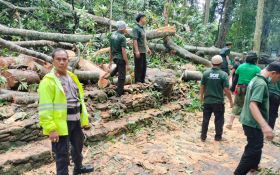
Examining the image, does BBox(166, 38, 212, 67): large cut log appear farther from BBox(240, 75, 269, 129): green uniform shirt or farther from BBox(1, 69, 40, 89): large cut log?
BBox(240, 75, 269, 129): green uniform shirt

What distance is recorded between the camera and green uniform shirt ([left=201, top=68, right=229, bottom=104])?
726 centimetres

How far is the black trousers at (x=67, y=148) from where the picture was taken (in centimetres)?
458

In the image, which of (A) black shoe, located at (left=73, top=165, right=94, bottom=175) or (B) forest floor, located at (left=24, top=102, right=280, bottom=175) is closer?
(A) black shoe, located at (left=73, top=165, right=94, bottom=175)

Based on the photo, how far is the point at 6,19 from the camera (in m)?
11.6

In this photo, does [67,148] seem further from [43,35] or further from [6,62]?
[43,35]

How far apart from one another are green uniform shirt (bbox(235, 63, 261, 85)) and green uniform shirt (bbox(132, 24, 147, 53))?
8.63ft

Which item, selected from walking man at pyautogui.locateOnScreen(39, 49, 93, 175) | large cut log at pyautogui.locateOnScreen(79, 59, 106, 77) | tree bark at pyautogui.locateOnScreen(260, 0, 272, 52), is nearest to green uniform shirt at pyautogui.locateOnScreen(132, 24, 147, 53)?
large cut log at pyautogui.locateOnScreen(79, 59, 106, 77)

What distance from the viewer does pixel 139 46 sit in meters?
8.90

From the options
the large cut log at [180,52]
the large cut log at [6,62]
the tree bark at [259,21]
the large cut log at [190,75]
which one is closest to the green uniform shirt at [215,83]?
the large cut log at [190,75]

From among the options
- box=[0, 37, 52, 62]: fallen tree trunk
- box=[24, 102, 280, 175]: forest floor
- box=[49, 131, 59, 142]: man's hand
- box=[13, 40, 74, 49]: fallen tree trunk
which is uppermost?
box=[13, 40, 74, 49]: fallen tree trunk

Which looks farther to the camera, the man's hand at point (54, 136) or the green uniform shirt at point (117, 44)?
the green uniform shirt at point (117, 44)

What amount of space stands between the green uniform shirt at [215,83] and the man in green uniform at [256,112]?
2.23 metres

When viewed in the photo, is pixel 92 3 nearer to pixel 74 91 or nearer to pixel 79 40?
pixel 79 40

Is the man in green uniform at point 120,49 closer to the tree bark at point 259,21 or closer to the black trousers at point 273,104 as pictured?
the black trousers at point 273,104
